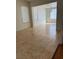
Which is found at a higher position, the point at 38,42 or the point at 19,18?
the point at 19,18

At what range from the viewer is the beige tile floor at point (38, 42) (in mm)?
741

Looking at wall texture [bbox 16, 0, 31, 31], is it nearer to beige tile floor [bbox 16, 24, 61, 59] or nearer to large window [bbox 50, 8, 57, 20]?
beige tile floor [bbox 16, 24, 61, 59]

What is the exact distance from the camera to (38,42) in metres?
0.78

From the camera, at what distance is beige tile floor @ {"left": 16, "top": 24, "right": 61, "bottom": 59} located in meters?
0.74

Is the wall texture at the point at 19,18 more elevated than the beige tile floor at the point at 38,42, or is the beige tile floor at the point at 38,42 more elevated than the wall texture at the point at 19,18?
the wall texture at the point at 19,18

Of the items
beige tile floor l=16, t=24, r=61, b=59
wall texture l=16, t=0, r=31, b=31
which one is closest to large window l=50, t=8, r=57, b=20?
beige tile floor l=16, t=24, r=61, b=59

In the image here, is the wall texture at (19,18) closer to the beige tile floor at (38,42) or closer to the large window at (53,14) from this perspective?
the beige tile floor at (38,42)

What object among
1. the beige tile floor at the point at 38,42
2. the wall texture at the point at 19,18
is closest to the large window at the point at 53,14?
the beige tile floor at the point at 38,42

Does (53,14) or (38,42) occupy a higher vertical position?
(53,14)
